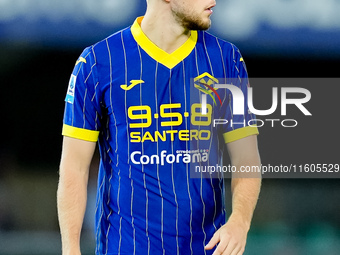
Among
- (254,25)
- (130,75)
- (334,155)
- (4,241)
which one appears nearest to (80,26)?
(254,25)

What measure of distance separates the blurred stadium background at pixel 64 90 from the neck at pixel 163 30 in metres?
2.23

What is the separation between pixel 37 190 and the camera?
5.75m

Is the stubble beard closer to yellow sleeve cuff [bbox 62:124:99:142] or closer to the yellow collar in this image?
the yellow collar

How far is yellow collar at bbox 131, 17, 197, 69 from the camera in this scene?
2.89 meters

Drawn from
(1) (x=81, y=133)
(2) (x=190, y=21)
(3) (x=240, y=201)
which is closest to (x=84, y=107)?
(1) (x=81, y=133)

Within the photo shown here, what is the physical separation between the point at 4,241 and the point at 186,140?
3145 mm

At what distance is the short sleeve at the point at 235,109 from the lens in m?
2.87

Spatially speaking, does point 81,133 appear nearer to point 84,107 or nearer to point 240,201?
point 84,107

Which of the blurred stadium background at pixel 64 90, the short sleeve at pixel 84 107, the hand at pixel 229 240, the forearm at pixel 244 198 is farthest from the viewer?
the blurred stadium background at pixel 64 90

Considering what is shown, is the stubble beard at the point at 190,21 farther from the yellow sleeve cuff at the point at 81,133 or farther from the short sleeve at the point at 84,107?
the yellow sleeve cuff at the point at 81,133

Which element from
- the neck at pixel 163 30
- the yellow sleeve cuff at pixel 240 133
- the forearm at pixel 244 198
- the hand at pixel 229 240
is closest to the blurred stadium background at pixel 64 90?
the neck at pixel 163 30

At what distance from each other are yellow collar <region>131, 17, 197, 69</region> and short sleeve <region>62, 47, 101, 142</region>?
21 centimetres

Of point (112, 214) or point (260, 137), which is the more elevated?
point (260, 137)

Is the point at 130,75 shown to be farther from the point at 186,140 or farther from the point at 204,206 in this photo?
the point at 204,206
